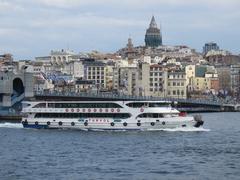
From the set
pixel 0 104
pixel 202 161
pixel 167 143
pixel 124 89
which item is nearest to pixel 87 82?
pixel 124 89

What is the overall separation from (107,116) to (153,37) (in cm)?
14340

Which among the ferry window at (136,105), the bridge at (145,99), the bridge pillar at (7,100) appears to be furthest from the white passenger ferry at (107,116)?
the bridge at (145,99)

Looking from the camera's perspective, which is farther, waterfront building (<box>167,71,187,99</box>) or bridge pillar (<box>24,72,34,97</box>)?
waterfront building (<box>167,71,187,99</box>)

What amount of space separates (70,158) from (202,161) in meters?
5.92

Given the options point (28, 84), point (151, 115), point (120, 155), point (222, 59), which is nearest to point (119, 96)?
point (28, 84)

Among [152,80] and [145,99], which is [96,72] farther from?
[145,99]

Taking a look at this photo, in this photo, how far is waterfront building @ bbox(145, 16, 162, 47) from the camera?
19500 cm

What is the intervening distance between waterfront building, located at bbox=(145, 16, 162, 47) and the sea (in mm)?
142264

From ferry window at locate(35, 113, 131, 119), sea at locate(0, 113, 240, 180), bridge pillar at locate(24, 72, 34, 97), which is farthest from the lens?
bridge pillar at locate(24, 72, 34, 97)

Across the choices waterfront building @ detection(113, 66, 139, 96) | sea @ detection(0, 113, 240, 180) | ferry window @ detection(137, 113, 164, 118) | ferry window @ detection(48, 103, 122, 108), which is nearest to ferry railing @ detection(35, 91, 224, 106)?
waterfront building @ detection(113, 66, 139, 96)

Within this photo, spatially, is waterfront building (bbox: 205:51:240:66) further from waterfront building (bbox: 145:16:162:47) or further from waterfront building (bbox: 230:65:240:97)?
waterfront building (bbox: 145:16:162:47)

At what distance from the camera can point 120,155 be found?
124ft

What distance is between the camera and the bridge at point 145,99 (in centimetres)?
9147

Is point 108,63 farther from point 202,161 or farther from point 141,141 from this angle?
point 202,161
